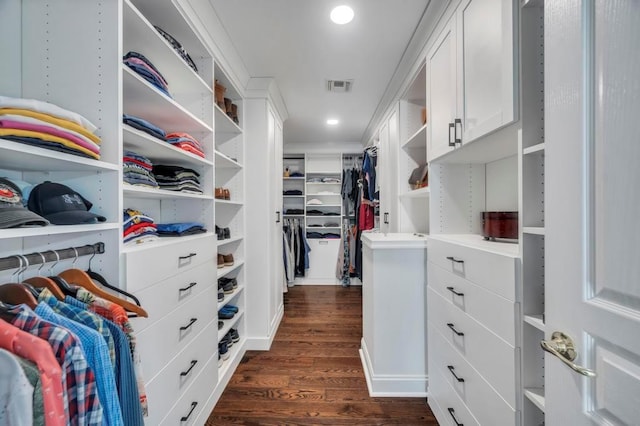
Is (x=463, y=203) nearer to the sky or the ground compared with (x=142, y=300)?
nearer to the sky

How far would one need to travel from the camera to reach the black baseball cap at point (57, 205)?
76cm

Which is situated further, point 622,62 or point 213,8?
point 213,8

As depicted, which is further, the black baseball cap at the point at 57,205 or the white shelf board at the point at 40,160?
the black baseball cap at the point at 57,205

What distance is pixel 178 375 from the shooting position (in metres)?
1.24

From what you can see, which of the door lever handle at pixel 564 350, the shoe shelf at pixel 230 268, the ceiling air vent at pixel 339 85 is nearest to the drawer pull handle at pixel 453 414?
the door lever handle at pixel 564 350

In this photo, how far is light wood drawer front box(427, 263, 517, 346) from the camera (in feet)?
3.10

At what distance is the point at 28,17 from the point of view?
2.95ft

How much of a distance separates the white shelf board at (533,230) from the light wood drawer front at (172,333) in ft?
4.61

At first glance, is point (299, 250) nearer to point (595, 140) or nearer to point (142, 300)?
point (142, 300)

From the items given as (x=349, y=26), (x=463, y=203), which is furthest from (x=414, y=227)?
(x=349, y=26)

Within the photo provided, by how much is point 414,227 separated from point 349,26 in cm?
157

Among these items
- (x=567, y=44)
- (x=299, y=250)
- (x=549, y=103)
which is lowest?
(x=299, y=250)

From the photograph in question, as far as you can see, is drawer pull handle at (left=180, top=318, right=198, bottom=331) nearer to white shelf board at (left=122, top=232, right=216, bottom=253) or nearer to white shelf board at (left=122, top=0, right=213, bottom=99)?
white shelf board at (left=122, top=232, right=216, bottom=253)

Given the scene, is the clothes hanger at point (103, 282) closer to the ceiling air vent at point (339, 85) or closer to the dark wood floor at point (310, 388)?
the dark wood floor at point (310, 388)
